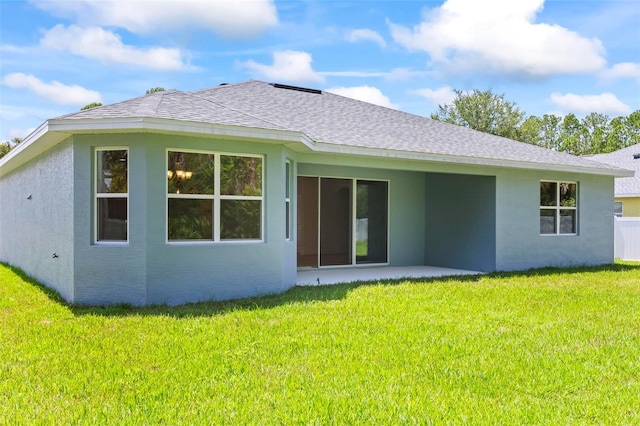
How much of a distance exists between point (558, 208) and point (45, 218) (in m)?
12.9

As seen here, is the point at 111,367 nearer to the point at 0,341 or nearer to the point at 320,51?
the point at 0,341

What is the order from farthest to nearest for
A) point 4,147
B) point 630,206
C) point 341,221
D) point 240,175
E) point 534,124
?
point 534,124
point 4,147
point 630,206
point 341,221
point 240,175

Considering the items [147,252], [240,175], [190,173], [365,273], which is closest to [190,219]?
[190,173]

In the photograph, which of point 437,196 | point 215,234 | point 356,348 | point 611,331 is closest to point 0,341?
point 215,234

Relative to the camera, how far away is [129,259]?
7898 millimetres

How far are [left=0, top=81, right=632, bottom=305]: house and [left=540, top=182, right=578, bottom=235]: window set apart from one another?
0.14ft

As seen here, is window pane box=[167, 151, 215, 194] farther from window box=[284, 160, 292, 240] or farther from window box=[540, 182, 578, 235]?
window box=[540, 182, 578, 235]

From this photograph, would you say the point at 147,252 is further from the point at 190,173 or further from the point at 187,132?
the point at 187,132

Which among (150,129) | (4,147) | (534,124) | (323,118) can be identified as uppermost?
(534,124)

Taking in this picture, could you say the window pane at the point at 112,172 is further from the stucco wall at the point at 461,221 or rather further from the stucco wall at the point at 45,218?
the stucco wall at the point at 461,221

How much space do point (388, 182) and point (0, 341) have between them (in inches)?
393

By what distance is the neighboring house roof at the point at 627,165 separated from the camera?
1977cm

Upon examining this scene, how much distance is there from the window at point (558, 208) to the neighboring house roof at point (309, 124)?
2.34 ft

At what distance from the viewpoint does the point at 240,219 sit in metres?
8.80
